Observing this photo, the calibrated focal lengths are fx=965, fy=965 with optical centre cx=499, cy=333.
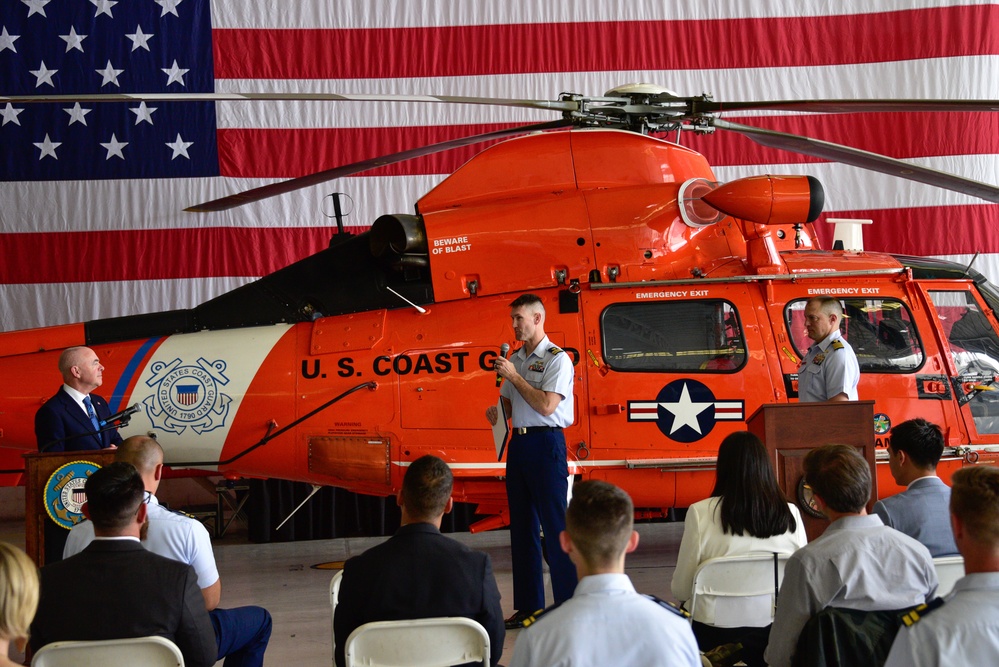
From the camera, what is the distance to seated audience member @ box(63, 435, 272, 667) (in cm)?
358

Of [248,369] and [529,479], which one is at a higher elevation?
[248,369]

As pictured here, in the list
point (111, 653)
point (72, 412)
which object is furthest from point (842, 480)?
point (72, 412)

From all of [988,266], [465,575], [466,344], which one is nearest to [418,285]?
[466,344]

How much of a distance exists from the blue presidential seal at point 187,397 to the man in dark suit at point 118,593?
11.7 feet

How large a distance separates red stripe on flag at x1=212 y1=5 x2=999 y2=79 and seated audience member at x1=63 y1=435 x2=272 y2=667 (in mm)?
6768

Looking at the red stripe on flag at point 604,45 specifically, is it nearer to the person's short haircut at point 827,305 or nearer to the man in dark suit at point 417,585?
the person's short haircut at point 827,305

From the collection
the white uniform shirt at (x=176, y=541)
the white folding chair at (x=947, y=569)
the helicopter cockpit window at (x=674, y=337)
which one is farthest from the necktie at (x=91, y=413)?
the white folding chair at (x=947, y=569)

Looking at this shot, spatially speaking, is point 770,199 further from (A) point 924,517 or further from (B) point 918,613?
(B) point 918,613

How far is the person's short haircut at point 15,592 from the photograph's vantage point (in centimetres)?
227

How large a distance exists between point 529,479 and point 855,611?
2675mm

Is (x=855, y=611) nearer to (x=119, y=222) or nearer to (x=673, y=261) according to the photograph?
(x=673, y=261)

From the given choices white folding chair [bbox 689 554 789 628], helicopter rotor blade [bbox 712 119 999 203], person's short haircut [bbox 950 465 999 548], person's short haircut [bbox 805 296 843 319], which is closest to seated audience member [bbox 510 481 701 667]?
person's short haircut [bbox 950 465 999 548]

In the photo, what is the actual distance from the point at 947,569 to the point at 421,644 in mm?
1842

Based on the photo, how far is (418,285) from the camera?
6613 mm
